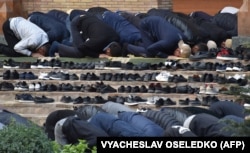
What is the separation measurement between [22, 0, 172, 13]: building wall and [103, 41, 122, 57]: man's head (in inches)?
163

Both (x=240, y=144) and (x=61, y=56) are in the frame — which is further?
(x=61, y=56)

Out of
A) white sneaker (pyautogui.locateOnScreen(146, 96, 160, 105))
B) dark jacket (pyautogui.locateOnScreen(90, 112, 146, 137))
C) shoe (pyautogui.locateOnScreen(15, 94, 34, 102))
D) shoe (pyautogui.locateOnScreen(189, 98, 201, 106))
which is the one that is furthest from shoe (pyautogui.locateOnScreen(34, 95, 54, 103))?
dark jacket (pyautogui.locateOnScreen(90, 112, 146, 137))

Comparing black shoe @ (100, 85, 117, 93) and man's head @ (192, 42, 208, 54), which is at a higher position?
man's head @ (192, 42, 208, 54)

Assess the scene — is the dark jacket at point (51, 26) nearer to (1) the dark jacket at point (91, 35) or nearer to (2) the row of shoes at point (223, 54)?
(1) the dark jacket at point (91, 35)

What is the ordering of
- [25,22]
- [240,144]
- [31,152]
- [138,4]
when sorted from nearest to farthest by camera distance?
[240,144] → [31,152] → [25,22] → [138,4]

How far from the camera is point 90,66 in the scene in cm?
1825

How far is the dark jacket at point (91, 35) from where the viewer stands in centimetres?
1895

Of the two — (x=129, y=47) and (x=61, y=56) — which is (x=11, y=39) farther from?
(x=129, y=47)

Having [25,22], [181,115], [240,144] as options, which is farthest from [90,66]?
[240,144]

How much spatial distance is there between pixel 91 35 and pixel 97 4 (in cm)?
436

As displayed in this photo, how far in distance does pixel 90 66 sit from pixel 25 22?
2.45 meters

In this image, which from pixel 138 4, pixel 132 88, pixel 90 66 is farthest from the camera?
pixel 138 4

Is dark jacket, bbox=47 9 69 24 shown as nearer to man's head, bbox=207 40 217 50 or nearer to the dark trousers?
the dark trousers

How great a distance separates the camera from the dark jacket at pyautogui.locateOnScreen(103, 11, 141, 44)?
19.2m
